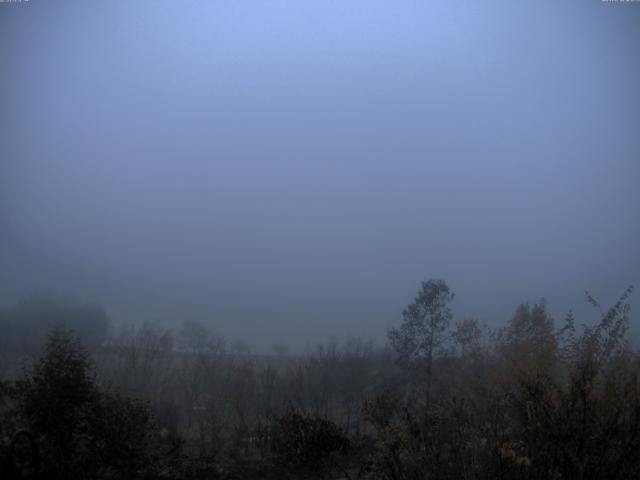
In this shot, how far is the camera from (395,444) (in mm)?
6926

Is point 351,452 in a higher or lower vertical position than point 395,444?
lower

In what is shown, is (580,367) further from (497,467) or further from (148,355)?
(148,355)

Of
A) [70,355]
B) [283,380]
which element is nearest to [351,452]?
[70,355]

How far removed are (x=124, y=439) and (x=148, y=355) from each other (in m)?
24.8

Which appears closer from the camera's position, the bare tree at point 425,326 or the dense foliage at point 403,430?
the dense foliage at point 403,430

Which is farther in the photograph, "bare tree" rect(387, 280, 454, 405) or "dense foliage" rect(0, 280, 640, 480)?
"bare tree" rect(387, 280, 454, 405)

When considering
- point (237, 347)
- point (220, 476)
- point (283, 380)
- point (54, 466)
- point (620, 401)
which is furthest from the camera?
point (237, 347)

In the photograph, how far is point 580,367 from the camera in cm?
602

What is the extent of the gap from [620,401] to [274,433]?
40.1ft

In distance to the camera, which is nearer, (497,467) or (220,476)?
(497,467)

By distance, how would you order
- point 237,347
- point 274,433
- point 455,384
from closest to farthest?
point 274,433 < point 455,384 < point 237,347

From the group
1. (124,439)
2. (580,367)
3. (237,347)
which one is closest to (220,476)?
(124,439)

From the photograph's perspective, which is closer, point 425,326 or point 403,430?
point 403,430

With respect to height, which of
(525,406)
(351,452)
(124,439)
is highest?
(525,406)
